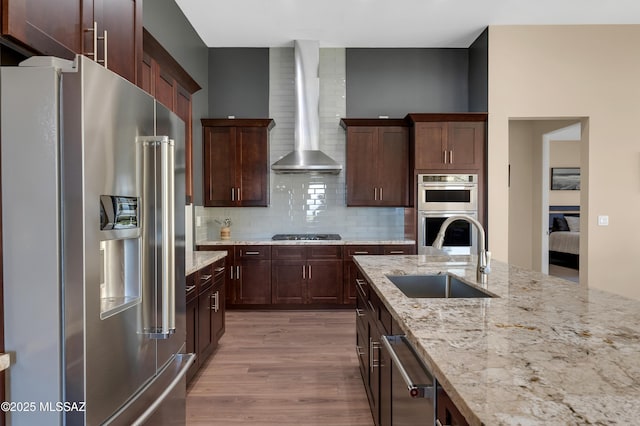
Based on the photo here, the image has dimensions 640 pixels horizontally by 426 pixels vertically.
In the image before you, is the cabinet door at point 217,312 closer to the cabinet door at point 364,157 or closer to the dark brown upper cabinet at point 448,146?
the cabinet door at point 364,157

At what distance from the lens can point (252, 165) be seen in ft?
15.8

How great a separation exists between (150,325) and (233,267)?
324 cm

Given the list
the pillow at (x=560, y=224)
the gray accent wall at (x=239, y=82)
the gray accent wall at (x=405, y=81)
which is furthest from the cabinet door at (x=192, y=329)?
the pillow at (x=560, y=224)

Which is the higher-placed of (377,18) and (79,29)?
(377,18)

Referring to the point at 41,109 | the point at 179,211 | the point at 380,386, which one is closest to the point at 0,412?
the point at 41,109

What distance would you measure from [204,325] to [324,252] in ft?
6.71

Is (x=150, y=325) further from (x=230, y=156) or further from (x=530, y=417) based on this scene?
(x=230, y=156)

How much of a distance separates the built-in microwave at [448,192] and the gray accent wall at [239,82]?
237 centimetres

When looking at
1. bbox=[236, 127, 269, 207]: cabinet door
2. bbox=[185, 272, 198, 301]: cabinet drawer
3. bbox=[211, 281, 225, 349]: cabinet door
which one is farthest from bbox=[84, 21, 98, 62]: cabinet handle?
bbox=[236, 127, 269, 207]: cabinet door

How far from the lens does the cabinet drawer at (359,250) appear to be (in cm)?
464

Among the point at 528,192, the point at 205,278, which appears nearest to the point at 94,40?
the point at 205,278

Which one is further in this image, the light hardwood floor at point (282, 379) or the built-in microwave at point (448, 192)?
the built-in microwave at point (448, 192)

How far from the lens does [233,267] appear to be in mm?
4645

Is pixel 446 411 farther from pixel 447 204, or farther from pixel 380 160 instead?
pixel 380 160
